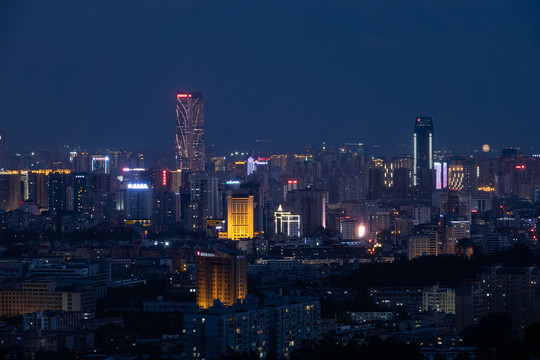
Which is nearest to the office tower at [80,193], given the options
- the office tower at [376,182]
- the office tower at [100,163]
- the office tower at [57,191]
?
the office tower at [57,191]

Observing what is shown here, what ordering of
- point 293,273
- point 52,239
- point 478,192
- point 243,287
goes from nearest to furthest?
point 243,287 → point 293,273 → point 52,239 → point 478,192

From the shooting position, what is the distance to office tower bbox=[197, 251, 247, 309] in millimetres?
22188

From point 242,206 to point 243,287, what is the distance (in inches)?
719

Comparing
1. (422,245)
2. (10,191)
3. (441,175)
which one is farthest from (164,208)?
(441,175)

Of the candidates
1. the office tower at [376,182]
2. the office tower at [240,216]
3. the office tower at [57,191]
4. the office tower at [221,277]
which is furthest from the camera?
the office tower at [376,182]

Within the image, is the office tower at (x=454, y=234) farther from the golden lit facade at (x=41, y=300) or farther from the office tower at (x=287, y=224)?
the golden lit facade at (x=41, y=300)

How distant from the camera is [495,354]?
15938 mm

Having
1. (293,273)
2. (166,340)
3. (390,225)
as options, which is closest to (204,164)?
(390,225)

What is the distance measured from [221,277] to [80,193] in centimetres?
2415

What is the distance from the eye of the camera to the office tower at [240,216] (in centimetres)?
4053

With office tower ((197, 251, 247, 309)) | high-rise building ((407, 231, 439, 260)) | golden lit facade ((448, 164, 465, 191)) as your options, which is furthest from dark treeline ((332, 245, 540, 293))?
golden lit facade ((448, 164, 465, 191))

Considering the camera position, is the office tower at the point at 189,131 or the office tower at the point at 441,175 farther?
the office tower at the point at 189,131

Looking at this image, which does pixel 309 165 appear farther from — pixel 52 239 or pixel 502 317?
pixel 502 317

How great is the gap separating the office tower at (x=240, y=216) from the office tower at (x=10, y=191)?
877 cm
